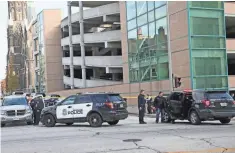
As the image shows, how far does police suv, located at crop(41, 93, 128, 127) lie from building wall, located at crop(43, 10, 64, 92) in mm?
50736

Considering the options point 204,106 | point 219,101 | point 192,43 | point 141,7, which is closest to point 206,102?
point 204,106

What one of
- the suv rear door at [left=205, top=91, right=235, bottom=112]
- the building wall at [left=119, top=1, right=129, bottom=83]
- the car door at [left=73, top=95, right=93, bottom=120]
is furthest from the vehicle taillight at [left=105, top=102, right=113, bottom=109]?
the building wall at [left=119, top=1, right=129, bottom=83]

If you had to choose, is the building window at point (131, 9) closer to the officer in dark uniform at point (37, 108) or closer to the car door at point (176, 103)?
the officer in dark uniform at point (37, 108)

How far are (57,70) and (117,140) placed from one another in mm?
58423

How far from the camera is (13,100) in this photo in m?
21.7

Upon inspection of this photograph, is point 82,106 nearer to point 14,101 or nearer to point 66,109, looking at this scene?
point 66,109

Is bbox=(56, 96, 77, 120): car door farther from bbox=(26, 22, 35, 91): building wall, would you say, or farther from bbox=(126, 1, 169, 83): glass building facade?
bbox=(26, 22, 35, 91): building wall

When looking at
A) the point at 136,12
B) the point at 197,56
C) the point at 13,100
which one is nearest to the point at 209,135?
the point at 13,100

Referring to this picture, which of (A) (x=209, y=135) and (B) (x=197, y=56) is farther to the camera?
(B) (x=197, y=56)

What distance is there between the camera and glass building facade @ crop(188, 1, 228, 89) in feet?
96.5

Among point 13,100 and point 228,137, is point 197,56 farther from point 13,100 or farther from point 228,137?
point 228,137

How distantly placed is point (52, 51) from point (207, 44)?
42.8 m

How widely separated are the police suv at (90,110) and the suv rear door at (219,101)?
369 cm

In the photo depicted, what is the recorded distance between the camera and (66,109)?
60.1ft
